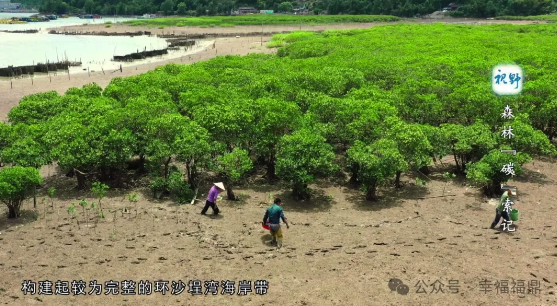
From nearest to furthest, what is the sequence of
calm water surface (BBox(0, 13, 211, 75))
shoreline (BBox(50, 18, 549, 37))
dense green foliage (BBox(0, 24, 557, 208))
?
dense green foliage (BBox(0, 24, 557, 208))
calm water surface (BBox(0, 13, 211, 75))
shoreline (BBox(50, 18, 549, 37))

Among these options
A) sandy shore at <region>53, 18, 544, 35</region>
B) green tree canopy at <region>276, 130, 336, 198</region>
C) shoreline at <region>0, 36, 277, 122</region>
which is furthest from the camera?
sandy shore at <region>53, 18, 544, 35</region>

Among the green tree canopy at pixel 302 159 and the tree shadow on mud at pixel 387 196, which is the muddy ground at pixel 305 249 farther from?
the green tree canopy at pixel 302 159

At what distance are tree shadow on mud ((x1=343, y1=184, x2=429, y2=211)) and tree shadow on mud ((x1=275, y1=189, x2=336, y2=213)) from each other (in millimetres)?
845

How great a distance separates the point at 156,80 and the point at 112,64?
3394 cm

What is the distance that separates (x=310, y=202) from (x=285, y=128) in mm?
3336

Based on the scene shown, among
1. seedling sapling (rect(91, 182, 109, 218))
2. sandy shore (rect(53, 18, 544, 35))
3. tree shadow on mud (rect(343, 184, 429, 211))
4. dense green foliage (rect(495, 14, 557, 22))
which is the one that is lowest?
tree shadow on mud (rect(343, 184, 429, 211))

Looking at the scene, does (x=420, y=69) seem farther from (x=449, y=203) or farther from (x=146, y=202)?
(x=146, y=202)

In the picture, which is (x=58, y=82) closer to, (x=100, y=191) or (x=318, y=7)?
(x=100, y=191)

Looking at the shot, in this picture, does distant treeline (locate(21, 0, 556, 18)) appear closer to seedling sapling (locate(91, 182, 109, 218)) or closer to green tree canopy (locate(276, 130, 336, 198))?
green tree canopy (locate(276, 130, 336, 198))

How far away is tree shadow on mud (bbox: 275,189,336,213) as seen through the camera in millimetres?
15031

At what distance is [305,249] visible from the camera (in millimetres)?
12133

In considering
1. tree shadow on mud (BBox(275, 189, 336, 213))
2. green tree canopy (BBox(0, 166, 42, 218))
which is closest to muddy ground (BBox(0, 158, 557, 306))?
tree shadow on mud (BBox(275, 189, 336, 213))

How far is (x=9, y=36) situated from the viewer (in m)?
91.0

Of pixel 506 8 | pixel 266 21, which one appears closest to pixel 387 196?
pixel 266 21
